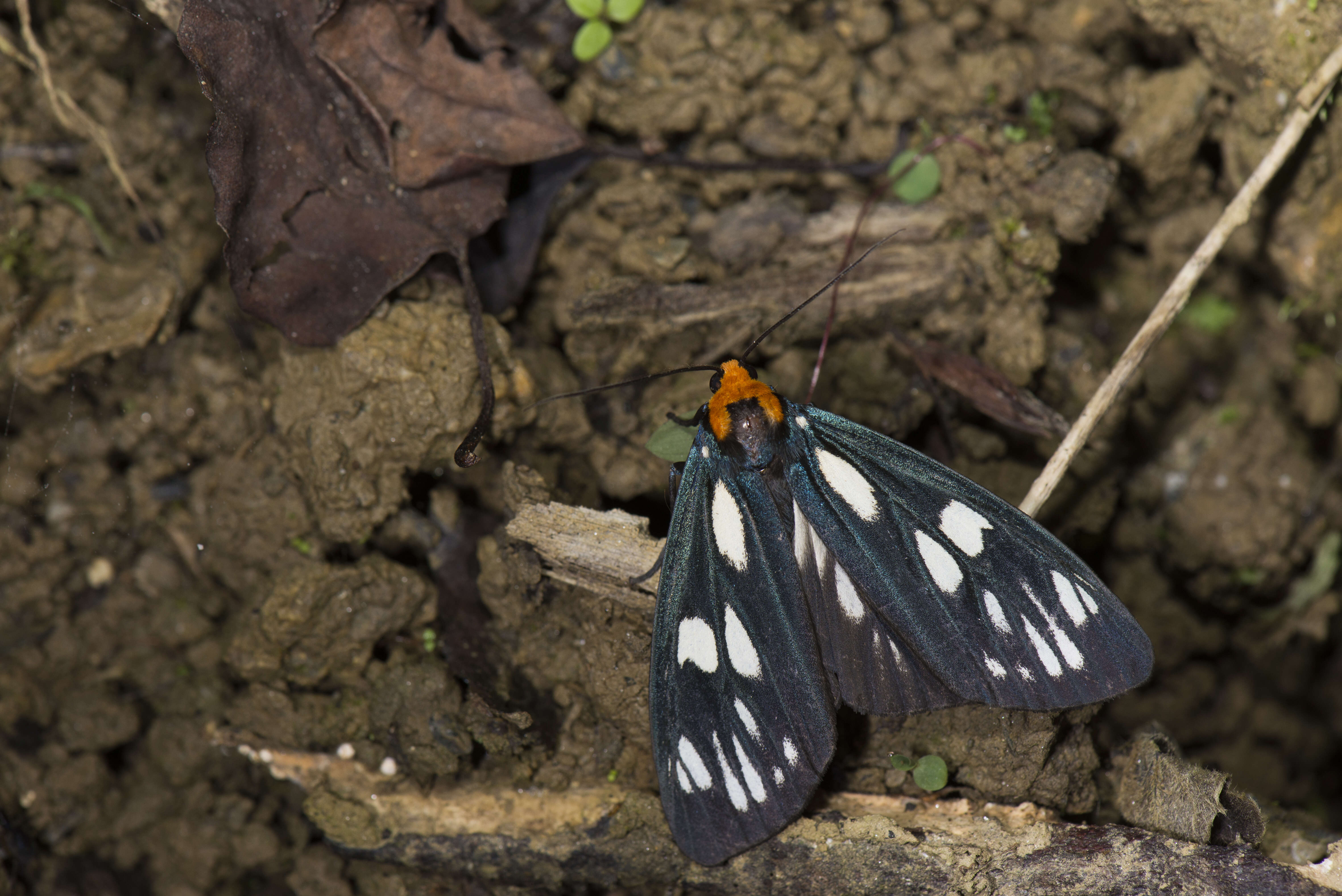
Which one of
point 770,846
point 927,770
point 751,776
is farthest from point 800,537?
point 770,846

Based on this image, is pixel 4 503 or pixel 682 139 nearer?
pixel 4 503

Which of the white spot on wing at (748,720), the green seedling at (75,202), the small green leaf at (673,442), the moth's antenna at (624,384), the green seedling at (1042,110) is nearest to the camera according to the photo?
the white spot on wing at (748,720)

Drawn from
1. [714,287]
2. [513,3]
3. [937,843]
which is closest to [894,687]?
[937,843]

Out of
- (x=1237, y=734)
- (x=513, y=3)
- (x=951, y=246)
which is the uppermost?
(x=513, y=3)

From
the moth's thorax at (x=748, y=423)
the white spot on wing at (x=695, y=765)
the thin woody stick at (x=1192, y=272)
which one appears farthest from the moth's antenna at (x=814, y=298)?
the white spot on wing at (x=695, y=765)

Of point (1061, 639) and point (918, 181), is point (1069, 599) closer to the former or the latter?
point (1061, 639)

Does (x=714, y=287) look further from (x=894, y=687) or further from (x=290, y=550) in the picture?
(x=290, y=550)

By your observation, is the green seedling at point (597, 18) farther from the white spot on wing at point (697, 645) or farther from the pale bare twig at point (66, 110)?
the white spot on wing at point (697, 645)
